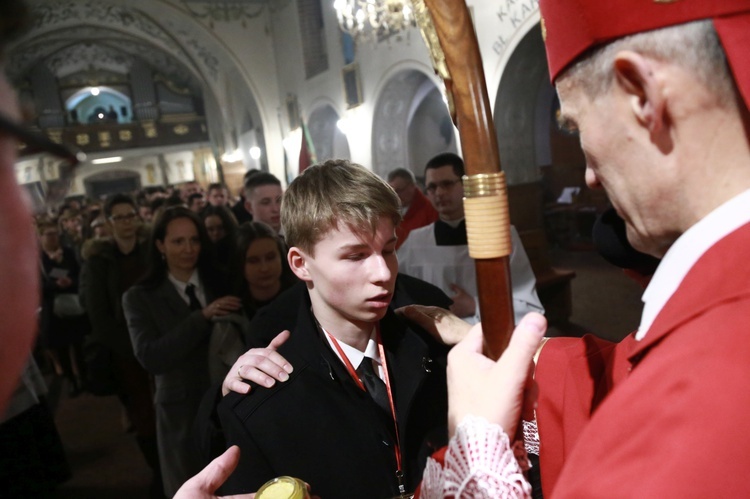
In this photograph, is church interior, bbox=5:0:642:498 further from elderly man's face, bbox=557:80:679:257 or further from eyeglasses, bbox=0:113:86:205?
elderly man's face, bbox=557:80:679:257

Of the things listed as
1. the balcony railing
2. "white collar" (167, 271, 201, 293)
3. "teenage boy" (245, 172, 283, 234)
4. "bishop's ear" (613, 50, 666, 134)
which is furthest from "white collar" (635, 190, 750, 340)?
the balcony railing

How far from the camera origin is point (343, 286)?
4.51 ft

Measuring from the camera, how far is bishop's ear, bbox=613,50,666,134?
69 cm

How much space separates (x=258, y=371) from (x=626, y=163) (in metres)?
0.95

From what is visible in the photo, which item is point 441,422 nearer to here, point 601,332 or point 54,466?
point 54,466

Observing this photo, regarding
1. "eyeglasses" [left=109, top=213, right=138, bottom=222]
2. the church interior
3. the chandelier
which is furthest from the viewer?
the chandelier

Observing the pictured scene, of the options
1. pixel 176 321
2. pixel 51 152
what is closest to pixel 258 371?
pixel 51 152

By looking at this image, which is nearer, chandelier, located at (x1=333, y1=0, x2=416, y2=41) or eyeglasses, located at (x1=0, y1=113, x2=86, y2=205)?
eyeglasses, located at (x1=0, y1=113, x2=86, y2=205)

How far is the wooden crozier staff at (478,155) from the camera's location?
0.77 m

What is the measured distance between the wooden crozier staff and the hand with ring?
2.13ft

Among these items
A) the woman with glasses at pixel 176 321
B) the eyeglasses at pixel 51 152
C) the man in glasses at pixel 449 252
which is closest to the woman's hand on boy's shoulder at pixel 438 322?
the eyeglasses at pixel 51 152

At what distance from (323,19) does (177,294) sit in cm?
1078

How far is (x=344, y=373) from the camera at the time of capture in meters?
1.34

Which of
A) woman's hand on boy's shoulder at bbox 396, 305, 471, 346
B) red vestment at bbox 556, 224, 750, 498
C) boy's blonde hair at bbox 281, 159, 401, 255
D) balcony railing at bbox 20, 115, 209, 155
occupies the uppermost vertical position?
balcony railing at bbox 20, 115, 209, 155
